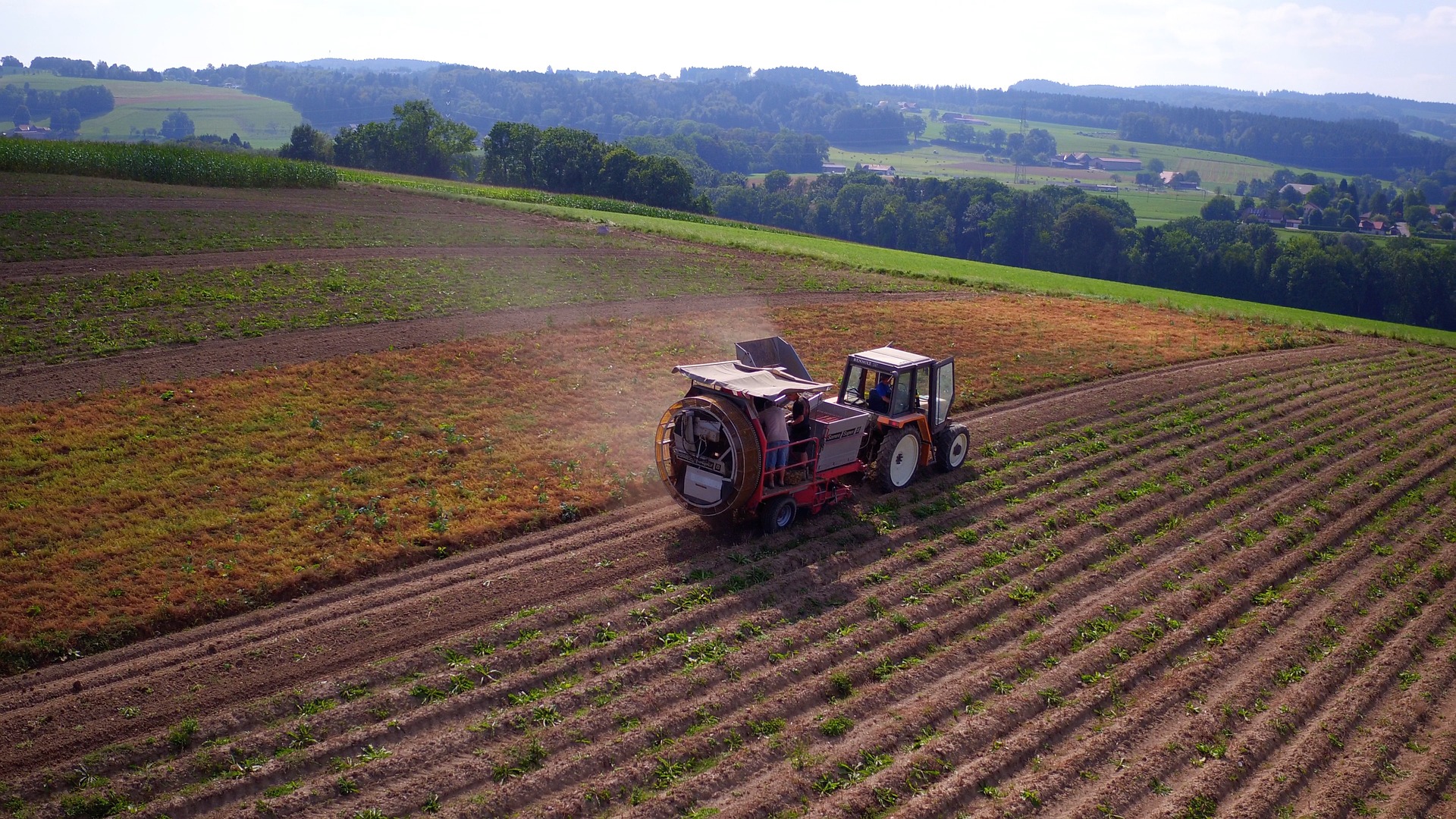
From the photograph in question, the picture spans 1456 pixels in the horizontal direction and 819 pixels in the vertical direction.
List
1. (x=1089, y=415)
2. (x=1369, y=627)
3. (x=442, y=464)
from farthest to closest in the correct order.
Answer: (x=1089, y=415), (x=442, y=464), (x=1369, y=627)

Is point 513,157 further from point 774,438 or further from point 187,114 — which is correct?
point 187,114

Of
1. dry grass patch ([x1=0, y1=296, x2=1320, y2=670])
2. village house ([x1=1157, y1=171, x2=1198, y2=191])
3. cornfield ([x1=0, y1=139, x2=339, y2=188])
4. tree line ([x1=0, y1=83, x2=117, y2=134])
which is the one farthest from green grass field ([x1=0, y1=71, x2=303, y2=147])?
village house ([x1=1157, y1=171, x2=1198, y2=191])

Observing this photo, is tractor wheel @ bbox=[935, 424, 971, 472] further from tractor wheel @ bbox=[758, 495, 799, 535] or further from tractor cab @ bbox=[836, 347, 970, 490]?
tractor wheel @ bbox=[758, 495, 799, 535]

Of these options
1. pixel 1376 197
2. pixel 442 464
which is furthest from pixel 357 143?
pixel 1376 197

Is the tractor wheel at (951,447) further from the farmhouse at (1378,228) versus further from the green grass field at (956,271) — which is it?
the farmhouse at (1378,228)

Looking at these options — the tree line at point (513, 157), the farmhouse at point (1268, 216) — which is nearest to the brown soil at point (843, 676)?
the tree line at point (513, 157)

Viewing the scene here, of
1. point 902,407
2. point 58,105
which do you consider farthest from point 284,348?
point 58,105

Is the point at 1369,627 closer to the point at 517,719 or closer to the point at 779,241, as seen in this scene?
the point at 517,719
